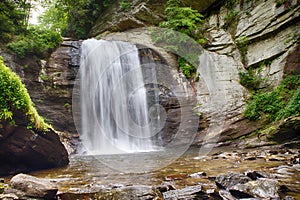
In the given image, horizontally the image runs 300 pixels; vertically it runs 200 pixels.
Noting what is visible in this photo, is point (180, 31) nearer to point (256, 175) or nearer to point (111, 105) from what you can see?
point (111, 105)

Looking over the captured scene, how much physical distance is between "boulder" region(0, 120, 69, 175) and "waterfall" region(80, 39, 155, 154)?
5.07 metres

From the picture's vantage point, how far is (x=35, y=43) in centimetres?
1127

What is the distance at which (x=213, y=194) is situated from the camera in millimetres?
2590

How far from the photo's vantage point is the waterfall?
11.1 metres

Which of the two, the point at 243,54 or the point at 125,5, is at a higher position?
the point at 125,5

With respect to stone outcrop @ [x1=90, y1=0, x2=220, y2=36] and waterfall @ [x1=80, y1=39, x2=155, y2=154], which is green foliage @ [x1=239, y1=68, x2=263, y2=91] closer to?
waterfall @ [x1=80, y1=39, x2=155, y2=154]

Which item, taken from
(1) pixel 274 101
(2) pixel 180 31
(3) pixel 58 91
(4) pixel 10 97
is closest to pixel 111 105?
(3) pixel 58 91

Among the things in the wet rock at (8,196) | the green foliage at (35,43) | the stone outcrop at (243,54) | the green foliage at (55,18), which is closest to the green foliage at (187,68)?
the stone outcrop at (243,54)

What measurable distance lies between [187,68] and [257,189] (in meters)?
11.0

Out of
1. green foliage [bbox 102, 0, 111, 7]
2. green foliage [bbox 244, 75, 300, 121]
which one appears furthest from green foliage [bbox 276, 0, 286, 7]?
green foliage [bbox 102, 0, 111, 7]

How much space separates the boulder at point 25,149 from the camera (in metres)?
4.26

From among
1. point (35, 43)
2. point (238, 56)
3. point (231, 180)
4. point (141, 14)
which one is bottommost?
point (231, 180)

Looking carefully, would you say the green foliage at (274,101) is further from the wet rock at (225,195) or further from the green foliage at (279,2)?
the wet rock at (225,195)

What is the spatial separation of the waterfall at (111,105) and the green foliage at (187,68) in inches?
98.6
